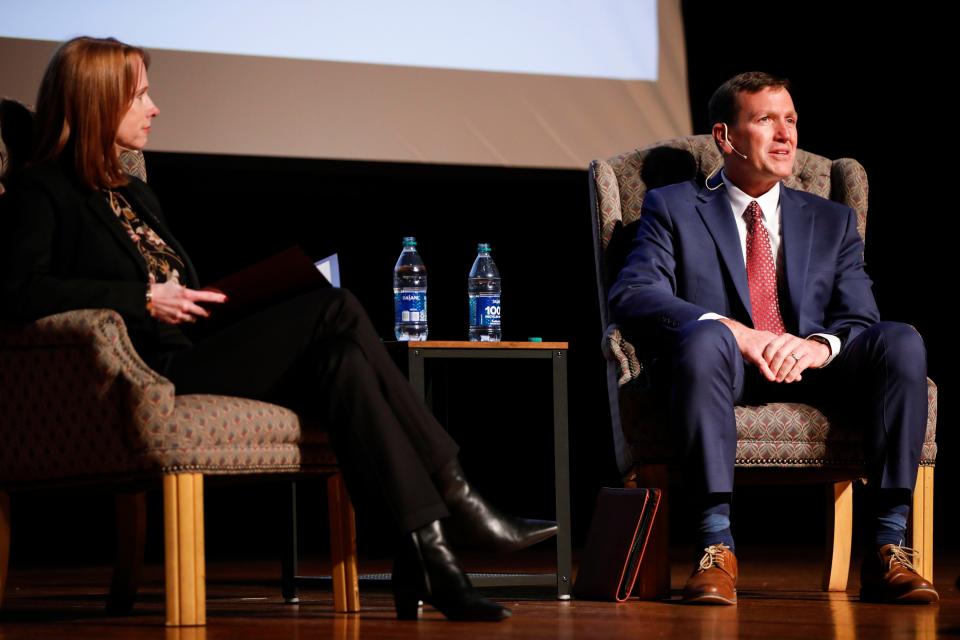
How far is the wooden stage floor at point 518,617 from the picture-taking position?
1939 millimetres

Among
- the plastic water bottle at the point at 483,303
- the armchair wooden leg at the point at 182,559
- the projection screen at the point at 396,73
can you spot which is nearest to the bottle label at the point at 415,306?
the plastic water bottle at the point at 483,303

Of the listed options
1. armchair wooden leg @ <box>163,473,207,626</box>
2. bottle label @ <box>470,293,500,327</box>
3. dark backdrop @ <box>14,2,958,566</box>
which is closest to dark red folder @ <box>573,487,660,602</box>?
bottle label @ <box>470,293,500,327</box>

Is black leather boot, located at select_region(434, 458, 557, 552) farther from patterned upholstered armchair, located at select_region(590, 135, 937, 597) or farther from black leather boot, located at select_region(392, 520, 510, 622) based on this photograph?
patterned upholstered armchair, located at select_region(590, 135, 937, 597)

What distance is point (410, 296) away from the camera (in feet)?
10.2

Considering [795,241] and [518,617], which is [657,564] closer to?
[518,617]

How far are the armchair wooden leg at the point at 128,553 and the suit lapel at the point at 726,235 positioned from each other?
1.36 metres

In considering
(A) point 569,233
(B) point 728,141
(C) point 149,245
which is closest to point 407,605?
(C) point 149,245

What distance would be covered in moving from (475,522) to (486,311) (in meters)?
0.97

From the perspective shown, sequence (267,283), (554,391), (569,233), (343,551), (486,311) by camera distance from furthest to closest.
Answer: (569,233) → (486,311) → (554,391) → (343,551) → (267,283)

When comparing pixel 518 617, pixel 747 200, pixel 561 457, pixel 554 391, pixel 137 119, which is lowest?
pixel 518 617

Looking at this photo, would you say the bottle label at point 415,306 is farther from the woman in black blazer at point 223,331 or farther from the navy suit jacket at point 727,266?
the woman in black blazer at point 223,331

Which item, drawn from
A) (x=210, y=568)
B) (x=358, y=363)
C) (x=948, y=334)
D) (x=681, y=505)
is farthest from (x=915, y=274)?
(x=358, y=363)

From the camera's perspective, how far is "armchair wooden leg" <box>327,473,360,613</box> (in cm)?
236

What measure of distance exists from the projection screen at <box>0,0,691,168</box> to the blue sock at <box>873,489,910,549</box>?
1.78 metres
